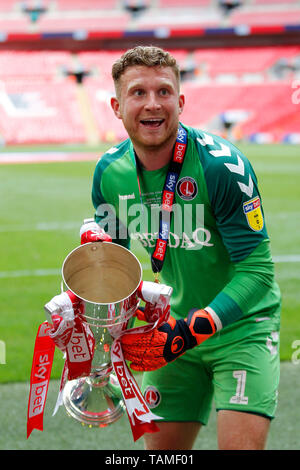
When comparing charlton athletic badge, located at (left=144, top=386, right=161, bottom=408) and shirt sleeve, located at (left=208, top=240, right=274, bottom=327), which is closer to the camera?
shirt sleeve, located at (left=208, top=240, right=274, bottom=327)

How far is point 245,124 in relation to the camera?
32.7 m

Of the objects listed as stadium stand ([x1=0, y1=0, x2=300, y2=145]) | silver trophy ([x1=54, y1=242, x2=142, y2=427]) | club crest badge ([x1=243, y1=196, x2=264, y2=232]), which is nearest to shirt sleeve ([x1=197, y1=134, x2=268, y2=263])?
club crest badge ([x1=243, y1=196, x2=264, y2=232])

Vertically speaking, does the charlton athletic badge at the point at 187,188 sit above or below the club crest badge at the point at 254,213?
above

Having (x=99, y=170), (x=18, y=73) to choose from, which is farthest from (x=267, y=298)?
(x=18, y=73)

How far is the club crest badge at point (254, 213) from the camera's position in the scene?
2.55 metres

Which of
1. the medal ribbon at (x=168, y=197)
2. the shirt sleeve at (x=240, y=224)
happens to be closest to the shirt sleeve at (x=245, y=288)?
the shirt sleeve at (x=240, y=224)

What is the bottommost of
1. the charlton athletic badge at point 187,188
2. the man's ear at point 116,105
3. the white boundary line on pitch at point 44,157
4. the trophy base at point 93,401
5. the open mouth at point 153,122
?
the trophy base at point 93,401

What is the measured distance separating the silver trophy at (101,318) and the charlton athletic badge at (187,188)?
451 mm

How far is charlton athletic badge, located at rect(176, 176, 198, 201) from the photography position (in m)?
2.66

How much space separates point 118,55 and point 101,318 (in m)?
38.4

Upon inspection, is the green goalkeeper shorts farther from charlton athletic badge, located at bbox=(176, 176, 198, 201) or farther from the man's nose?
the man's nose

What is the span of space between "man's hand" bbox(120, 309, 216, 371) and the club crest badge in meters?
0.44

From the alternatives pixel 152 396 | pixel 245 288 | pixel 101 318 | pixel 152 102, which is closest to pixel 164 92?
pixel 152 102

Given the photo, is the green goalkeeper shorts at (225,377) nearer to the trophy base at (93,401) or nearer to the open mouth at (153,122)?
the trophy base at (93,401)
